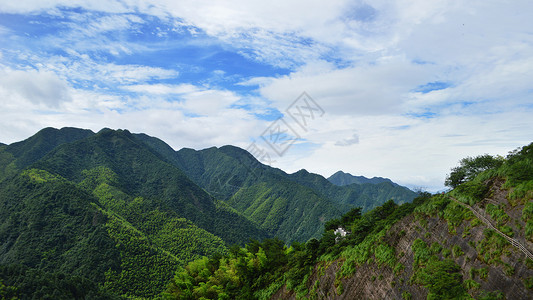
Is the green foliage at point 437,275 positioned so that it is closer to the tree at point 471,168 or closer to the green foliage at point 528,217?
the green foliage at point 528,217

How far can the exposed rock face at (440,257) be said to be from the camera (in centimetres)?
1138

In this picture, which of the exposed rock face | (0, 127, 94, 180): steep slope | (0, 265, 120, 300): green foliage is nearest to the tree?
the exposed rock face

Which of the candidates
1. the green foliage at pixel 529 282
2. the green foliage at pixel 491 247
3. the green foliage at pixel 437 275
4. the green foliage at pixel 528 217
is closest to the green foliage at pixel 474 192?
the green foliage at pixel 491 247

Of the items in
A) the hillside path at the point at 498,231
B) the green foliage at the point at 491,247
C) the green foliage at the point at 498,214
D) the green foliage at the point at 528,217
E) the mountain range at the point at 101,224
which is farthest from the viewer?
the mountain range at the point at 101,224

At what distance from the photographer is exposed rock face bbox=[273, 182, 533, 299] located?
37.3ft

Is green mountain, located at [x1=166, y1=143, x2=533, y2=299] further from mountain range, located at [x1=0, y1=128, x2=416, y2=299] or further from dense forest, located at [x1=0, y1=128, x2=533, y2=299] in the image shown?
mountain range, located at [x1=0, y1=128, x2=416, y2=299]

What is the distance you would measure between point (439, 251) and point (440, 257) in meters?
0.37

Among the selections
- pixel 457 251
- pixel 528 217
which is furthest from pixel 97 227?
pixel 528 217

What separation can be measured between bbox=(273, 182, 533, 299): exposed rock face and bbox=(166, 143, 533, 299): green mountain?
4cm

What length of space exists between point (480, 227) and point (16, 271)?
75115 millimetres

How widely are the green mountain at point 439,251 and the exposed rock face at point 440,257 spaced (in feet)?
0.13

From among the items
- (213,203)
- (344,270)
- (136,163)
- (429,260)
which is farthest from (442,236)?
(136,163)

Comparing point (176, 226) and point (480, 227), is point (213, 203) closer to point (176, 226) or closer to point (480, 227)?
point (176, 226)

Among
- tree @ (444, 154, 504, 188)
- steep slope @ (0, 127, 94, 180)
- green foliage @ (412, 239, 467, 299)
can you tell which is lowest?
green foliage @ (412, 239, 467, 299)
